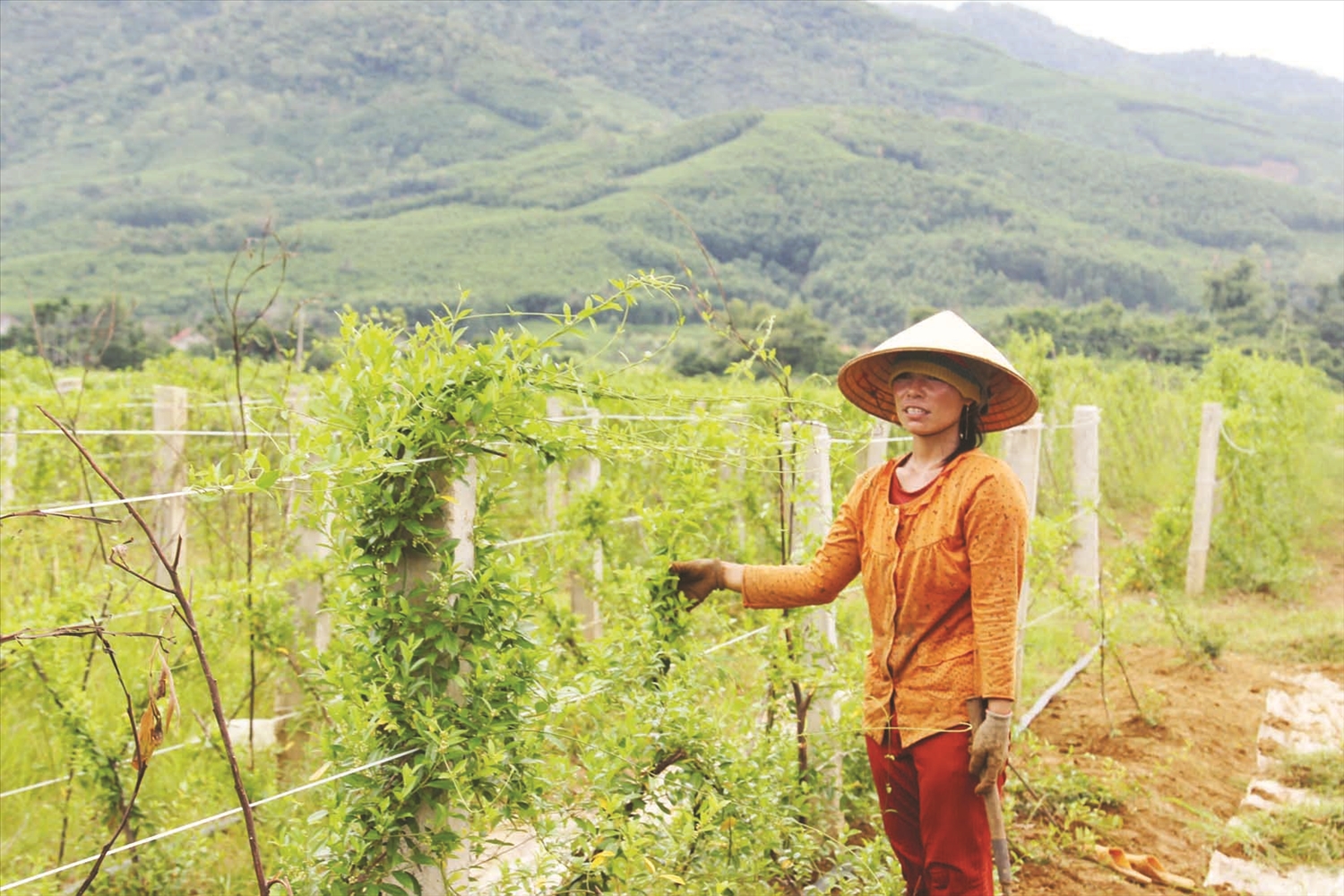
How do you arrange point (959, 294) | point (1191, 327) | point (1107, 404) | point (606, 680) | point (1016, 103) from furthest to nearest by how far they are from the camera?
point (1016, 103)
point (959, 294)
point (1191, 327)
point (1107, 404)
point (606, 680)

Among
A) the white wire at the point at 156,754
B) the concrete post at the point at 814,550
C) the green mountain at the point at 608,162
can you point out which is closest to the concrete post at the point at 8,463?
the white wire at the point at 156,754

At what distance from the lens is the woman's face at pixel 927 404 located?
2.94 meters

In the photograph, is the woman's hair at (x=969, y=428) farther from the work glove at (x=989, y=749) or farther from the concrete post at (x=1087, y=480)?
the concrete post at (x=1087, y=480)

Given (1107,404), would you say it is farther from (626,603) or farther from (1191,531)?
(626,603)

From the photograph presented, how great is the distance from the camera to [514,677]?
100 inches

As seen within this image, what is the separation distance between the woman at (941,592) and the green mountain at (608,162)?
3219cm

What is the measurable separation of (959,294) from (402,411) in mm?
66515

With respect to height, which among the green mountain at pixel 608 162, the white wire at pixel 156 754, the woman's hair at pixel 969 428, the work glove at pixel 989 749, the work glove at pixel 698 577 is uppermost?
the green mountain at pixel 608 162

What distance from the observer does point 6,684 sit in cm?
356

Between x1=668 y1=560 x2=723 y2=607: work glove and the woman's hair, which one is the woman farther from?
x1=668 y1=560 x2=723 y2=607: work glove

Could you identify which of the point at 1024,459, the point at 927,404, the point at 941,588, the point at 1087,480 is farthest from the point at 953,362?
the point at 1087,480

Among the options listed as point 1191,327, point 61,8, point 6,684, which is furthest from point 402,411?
point 61,8

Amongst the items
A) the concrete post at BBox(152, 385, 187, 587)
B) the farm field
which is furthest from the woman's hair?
the concrete post at BBox(152, 385, 187, 587)

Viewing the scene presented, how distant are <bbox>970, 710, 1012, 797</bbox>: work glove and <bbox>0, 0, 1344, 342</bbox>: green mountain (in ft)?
107
